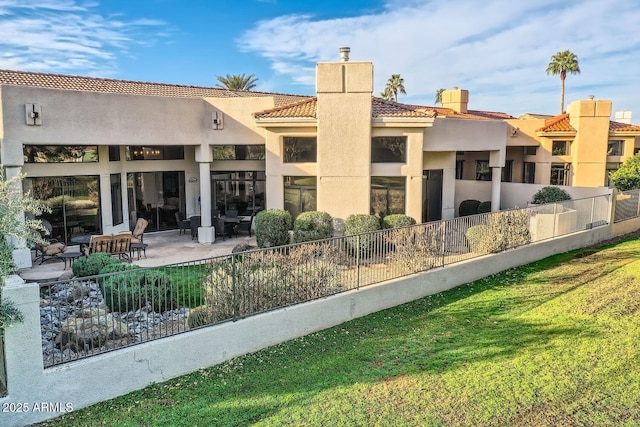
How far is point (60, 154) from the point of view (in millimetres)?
18359

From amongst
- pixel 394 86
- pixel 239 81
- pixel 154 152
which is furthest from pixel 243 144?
pixel 394 86

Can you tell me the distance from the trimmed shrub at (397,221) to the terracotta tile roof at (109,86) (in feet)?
36.5

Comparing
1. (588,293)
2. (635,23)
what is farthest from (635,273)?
(635,23)

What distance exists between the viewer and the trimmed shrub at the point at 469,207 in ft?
84.1

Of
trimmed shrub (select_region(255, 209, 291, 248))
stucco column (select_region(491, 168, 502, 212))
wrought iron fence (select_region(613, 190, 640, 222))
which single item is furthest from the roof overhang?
wrought iron fence (select_region(613, 190, 640, 222))

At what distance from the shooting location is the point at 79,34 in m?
28.2

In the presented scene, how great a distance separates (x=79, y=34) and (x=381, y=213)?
21.4m

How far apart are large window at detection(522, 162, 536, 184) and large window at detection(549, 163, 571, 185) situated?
46.5 inches

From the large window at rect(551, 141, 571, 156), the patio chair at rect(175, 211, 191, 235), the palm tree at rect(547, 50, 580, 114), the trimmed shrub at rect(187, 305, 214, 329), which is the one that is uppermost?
the palm tree at rect(547, 50, 580, 114)

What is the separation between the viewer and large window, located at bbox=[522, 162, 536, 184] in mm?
33438

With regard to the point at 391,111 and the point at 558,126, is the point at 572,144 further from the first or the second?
the point at 391,111

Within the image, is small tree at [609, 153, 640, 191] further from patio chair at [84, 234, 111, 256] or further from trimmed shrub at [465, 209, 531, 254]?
patio chair at [84, 234, 111, 256]

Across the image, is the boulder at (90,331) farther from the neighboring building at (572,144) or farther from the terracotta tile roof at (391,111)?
the neighboring building at (572,144)

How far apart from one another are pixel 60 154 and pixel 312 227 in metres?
10.1
